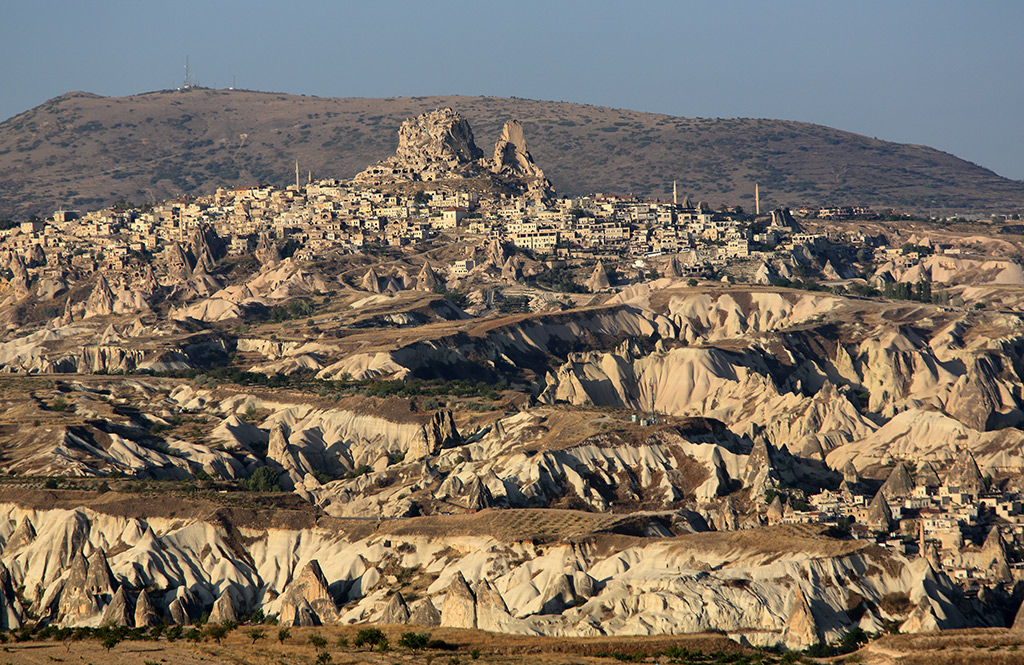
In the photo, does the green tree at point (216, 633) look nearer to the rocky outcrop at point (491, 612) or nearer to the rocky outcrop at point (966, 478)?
the rocky outcrop at point (491, 612)

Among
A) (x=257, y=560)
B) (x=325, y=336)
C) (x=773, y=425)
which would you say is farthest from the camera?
(x=325, y=336)

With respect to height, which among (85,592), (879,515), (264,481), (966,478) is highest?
(966,478)

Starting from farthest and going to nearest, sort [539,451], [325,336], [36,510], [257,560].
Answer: [325,336] → [539,451] → [36,510] → [257,560]

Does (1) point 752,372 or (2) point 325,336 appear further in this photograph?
(2) point 325,336

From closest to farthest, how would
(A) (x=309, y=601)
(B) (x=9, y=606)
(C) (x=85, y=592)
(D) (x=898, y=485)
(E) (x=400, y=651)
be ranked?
1. (E) (x=400, y=651)
2. (A) (x=309, y=601)
3. (C) (x=85, y=592)
4. (B) (x=9, y=606)
5. (D) (x=898, y=485)

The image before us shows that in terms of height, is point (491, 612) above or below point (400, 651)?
above

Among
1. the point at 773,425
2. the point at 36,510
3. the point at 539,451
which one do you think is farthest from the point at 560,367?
the point at 36,510

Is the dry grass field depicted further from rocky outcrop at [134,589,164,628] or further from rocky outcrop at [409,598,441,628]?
rocky outcrop at [134,589,164,628]

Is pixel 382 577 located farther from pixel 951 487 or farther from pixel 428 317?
pixel 428 317

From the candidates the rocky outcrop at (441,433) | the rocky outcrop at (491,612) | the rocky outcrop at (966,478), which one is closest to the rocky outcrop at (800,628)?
the rocky outcrop at (491,612)

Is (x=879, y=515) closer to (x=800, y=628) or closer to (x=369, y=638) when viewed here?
(x=800, y=628)

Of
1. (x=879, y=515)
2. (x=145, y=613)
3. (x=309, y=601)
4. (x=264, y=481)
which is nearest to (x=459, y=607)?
(x=309, y=601)
